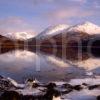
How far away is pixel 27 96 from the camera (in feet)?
43.6

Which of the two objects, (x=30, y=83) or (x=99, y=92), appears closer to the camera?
(x=99, y=92)

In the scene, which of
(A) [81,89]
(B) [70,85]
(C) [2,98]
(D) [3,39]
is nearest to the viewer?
(C) [2,98]

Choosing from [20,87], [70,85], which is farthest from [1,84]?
[70,85]

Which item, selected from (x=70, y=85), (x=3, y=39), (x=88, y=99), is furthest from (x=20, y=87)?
(x=3, y=39)

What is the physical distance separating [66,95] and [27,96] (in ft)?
5.68

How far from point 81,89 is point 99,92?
1068mm

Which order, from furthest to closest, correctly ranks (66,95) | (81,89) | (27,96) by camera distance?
(81,89) → (66,95) → (27,96)

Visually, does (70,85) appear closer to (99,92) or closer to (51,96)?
(99,92)

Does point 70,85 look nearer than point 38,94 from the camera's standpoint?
No

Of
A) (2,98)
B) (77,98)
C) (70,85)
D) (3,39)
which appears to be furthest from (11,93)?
(3,39)

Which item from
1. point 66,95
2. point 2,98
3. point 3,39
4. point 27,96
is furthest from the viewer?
point 3,39

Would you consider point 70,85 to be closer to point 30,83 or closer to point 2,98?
point 30,83

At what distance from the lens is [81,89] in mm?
15711

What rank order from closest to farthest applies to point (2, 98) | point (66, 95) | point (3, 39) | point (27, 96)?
1. point (2, 98)
2. point (27, 96)
3. point (66, 95)
4. point (3, 39)
